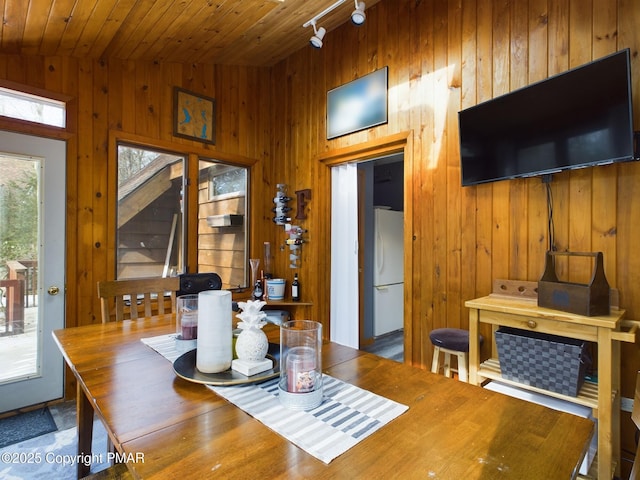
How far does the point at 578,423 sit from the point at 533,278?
4.63ft

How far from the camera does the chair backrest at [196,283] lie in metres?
2.25

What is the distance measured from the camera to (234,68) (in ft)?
12.4

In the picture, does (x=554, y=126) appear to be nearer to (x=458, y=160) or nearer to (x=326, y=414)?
(x=458, y=160)

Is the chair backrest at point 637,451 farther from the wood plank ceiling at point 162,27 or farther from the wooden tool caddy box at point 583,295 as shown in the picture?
the wood plank ceiling at point 162,27

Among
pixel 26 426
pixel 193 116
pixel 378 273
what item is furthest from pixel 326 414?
pixel 378 273

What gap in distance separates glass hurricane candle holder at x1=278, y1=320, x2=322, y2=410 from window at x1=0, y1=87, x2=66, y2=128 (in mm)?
2814

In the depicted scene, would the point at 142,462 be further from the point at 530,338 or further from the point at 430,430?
the point at 530,338

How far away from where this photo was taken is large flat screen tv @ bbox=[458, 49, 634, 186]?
1724mm

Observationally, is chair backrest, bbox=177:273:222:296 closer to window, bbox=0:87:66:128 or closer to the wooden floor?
window, bbox=0:87:66:128

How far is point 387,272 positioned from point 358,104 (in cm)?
220

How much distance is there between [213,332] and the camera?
3.76 ft

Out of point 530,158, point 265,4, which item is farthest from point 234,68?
point 530,158

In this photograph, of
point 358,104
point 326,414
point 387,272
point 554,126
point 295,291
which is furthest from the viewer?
point 387,272

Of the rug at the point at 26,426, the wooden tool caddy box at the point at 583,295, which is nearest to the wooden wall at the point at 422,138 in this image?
the wooden tool caddy box at the point at 583,295
